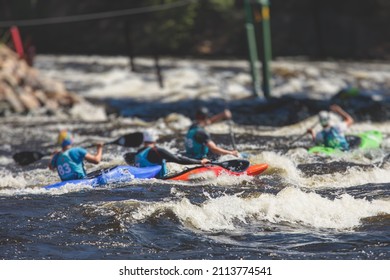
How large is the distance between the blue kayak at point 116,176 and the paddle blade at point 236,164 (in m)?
0.98

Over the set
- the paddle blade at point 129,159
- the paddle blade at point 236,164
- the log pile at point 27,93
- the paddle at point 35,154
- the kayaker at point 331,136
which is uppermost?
the paddle at point 35,154

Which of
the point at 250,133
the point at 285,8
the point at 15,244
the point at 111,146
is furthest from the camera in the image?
the point at 285,8

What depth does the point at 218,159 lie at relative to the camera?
1338 centimetres

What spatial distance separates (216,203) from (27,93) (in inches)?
550

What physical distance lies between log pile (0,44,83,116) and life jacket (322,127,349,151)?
9.51 m

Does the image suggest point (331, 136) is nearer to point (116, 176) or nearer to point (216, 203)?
point (116, 176)

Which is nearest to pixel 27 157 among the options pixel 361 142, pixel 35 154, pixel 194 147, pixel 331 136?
pixel 35 154

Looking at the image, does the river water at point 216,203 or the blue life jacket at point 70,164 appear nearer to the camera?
the river water at point 216,203

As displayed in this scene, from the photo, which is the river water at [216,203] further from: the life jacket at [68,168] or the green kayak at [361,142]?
the life jacket at [68,168]

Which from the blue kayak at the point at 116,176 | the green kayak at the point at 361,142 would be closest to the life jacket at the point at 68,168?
the blue kayak at the point at 116,176

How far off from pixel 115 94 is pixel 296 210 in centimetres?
1675

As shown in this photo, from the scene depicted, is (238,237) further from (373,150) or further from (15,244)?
(373,150)

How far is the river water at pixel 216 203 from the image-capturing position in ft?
27.6

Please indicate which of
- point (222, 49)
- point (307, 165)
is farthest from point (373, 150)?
point (222, 49)
